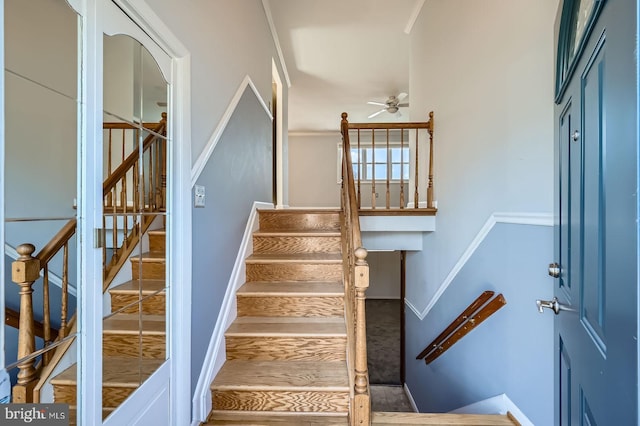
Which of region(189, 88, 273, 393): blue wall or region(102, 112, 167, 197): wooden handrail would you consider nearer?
region(102, 112, 167, 197): wooden handrail

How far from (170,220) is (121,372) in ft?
2.06

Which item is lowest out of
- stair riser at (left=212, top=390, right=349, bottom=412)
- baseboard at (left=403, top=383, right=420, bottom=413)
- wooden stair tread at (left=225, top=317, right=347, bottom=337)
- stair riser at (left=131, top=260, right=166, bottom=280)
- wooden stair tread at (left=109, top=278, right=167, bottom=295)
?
baseboard at (left=403, top=383, right=420, bottom=413)

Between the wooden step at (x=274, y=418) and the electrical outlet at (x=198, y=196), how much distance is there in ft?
3.78

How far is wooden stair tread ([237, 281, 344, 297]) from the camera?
208 centimetres

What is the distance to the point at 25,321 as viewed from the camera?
2.40 ft

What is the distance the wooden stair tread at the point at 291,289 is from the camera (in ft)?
6.83

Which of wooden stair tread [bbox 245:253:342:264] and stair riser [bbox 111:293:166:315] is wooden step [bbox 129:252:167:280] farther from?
wooden stair tread [bbox 245:253:342:264]

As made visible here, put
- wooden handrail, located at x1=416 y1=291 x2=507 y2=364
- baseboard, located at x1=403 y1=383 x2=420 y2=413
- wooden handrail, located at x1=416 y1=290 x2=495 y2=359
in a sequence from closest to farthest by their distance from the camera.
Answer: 1. wooden handrail, located at x1=416 y1=291 x2=507 y2=364
2. wooden handrail, located at x1=416 y1=290 x2=495 y2=359
3. baseboard, located at x1=403 y1=383 x2=420 y2=413

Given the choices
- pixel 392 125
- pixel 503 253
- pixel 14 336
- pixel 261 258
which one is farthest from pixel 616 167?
pixel 392 125

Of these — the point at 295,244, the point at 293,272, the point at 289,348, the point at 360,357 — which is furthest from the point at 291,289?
the point at 360,357

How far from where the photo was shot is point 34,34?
75 cm

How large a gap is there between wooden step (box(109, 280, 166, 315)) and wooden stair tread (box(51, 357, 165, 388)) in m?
0.18

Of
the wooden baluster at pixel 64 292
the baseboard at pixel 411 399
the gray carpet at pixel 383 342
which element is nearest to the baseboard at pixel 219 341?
the wooden baluster at pixel 64 292

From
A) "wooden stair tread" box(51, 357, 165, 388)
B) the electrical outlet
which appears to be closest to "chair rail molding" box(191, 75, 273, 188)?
the electrical outlet
